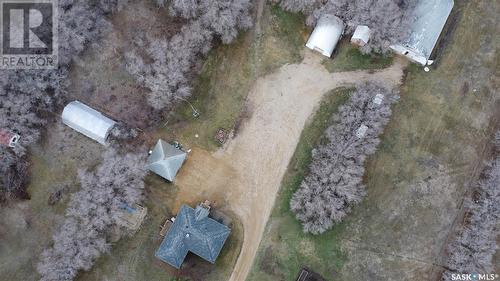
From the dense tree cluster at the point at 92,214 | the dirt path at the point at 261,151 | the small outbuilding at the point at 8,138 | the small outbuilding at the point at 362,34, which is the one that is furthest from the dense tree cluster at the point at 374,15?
the small outbuilding at the point at 8,138

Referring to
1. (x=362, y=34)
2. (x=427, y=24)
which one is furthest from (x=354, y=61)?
(x=427, y=24)

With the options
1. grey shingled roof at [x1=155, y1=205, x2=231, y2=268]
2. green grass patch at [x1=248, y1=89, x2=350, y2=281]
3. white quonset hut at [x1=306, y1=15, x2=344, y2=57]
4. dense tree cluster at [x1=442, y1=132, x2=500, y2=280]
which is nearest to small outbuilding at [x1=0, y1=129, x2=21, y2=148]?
grey shingled roof at [x1=155, y1=205, x2=231, y2=268]

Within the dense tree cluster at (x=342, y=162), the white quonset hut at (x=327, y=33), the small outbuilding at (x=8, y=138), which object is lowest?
the small outbuilding at (x=8, y=138)

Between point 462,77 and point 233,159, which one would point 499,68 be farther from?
point 233,159

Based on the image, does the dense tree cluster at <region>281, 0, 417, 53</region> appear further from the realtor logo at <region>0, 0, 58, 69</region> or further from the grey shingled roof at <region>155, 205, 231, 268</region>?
the realtor logo at <region>0, 0, 58, 69</region>

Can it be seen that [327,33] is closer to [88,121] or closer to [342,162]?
[342,162]

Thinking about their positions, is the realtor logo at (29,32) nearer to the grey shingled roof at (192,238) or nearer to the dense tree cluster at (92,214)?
the dense tree cluster at (92,214)

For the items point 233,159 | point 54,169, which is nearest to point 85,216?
point 54,169
